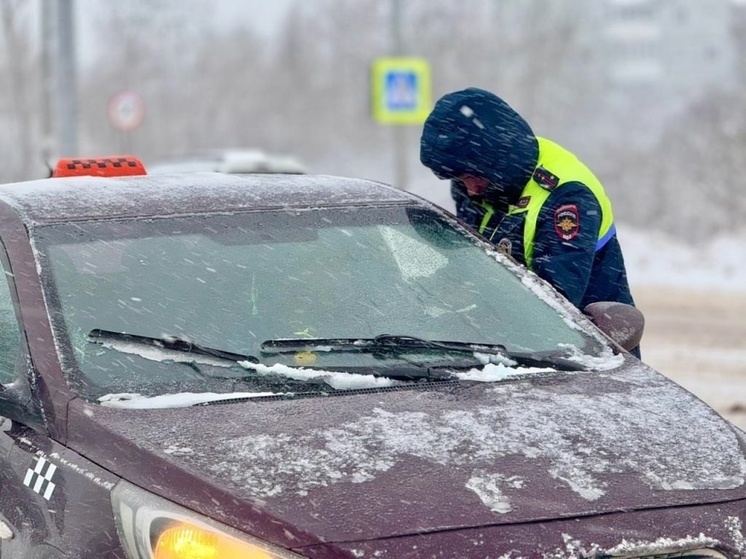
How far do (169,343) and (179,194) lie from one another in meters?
0.67

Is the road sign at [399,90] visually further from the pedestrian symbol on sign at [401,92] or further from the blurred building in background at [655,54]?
the blurred building in background at [655,54]

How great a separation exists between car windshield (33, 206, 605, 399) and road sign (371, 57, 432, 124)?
63.4 ft

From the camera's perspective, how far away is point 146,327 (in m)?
3.42

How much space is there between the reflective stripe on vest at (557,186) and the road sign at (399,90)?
18565mm

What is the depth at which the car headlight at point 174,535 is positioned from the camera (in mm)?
2670

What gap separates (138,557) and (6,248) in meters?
1.10

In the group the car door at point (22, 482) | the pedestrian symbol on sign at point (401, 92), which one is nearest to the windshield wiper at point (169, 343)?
the car door at point (22, 482)

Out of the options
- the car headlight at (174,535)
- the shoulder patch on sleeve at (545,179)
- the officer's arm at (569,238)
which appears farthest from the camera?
the shoulder patch on sleeve at (545,179)

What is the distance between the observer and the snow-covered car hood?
2.75 m

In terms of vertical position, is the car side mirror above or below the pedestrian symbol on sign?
above

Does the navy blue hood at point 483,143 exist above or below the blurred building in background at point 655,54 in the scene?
above

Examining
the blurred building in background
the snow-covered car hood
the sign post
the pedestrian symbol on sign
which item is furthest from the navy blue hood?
the blurred building in background

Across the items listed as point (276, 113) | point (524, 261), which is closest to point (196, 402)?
point (524, 261)

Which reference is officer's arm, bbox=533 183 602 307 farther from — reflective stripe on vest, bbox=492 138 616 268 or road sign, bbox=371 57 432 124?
road sign, bbox=371 57 432 124
